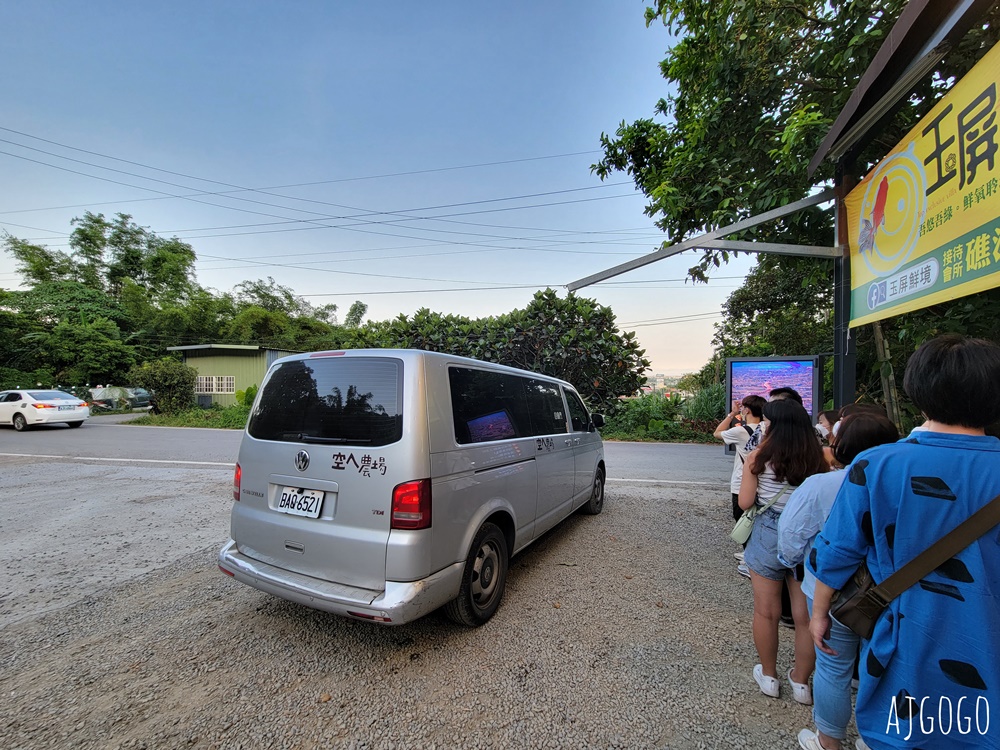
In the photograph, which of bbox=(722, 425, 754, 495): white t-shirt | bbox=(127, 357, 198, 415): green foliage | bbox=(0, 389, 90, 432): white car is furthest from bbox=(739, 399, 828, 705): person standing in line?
bbox=(127, 357, 198, 415): green foliage

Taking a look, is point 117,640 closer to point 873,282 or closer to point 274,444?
point 274,444

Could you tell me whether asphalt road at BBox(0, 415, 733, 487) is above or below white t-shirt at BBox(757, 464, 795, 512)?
below

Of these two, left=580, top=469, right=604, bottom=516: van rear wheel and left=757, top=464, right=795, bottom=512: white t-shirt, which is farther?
left=580, top=469, right=604, bottom=516: van rear wheel

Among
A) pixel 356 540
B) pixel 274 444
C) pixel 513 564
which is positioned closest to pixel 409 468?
pixel 356 540

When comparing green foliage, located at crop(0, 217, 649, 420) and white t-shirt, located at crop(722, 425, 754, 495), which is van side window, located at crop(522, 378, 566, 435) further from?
green foliage, located at crop(0, 217, 649, 420)

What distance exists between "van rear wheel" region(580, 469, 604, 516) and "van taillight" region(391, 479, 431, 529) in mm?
3211

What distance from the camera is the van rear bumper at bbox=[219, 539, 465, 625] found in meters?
2.28

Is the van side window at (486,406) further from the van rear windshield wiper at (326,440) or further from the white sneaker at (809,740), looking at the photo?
the white sneaker at (809,740)

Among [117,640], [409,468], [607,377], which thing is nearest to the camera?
[409,468]

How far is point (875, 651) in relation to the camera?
1.34 meters

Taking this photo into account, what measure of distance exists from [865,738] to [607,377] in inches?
522

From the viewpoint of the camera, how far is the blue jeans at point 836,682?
5.33 feet

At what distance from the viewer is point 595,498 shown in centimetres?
535

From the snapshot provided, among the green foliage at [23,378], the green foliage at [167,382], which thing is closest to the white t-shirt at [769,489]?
the green foliage at [167,382]
